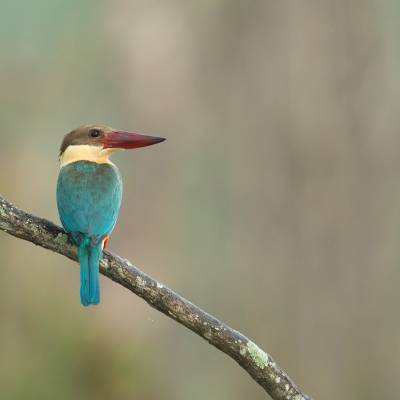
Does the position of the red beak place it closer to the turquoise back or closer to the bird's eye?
the bird's eye

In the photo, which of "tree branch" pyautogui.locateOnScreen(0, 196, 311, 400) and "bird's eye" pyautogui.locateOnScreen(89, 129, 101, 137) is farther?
"bird's eye" pyautogui.locateOnScreen(89, 129, 101, 137)

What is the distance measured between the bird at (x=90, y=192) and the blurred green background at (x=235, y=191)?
3439 mm

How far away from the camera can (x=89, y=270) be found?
3.54 metres

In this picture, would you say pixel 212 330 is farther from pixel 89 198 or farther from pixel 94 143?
pixel 94 143

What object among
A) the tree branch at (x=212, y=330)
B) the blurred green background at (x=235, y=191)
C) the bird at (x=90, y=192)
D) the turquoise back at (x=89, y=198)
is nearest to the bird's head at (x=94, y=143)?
the bird at (x=90, y=192)

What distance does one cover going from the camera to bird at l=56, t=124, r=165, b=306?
3576mm

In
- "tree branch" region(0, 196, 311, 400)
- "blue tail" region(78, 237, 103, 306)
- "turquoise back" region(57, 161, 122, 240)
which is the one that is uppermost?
"turquoise back" region(57, 161, 122, 240)

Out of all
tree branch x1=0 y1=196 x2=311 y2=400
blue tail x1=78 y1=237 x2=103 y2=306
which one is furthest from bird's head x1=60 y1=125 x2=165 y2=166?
tree branch x1=0 y1=196 x2=311 y2=400

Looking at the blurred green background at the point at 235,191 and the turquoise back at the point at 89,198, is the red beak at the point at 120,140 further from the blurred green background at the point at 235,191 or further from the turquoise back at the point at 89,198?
the blurred green background at the point at 235,191

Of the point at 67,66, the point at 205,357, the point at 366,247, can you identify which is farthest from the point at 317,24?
the point at 205,357

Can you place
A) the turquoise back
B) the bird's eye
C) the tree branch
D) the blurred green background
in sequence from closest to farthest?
1. the tree branch
2. the turquoise back
3. the bird's eye
4. the blurred green background

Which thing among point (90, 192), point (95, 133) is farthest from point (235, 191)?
point (90, 192)

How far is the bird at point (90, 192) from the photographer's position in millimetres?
3576

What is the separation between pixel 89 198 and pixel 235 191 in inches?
194
